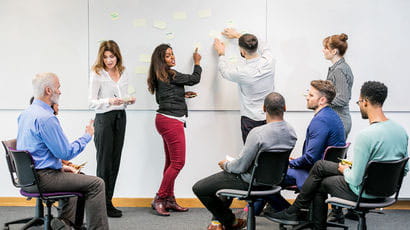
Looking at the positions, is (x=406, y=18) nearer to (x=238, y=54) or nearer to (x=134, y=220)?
(x=238, y=54)

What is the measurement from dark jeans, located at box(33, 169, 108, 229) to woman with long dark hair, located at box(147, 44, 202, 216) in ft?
3.62

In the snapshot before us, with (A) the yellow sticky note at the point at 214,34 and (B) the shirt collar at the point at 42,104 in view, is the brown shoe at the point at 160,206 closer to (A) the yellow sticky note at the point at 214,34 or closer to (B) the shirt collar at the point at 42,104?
(B) the shirt collar at the point at 42,104

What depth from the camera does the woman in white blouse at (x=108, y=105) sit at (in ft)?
13.1

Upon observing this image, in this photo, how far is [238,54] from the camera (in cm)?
446

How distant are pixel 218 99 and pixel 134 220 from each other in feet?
4.78

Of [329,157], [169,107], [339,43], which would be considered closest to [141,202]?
[169,107]

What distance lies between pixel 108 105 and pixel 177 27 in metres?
1.11

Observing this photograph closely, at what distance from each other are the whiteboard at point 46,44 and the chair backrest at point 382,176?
2.93 m

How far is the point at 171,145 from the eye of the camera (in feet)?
13.6

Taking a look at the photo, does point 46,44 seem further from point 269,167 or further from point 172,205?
point 269,167

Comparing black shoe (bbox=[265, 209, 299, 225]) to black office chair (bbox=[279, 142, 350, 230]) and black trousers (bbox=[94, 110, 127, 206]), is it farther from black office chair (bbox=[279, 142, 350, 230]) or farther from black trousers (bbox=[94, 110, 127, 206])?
black trousers (bbox=[94, 110, 127, 206])

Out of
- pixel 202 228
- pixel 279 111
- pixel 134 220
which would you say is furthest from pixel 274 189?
pixel 134 220

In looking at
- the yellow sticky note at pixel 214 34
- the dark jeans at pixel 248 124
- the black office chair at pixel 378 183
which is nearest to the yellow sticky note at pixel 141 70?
the yellow sticky note at pixel 214 34

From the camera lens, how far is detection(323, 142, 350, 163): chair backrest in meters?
3.19
